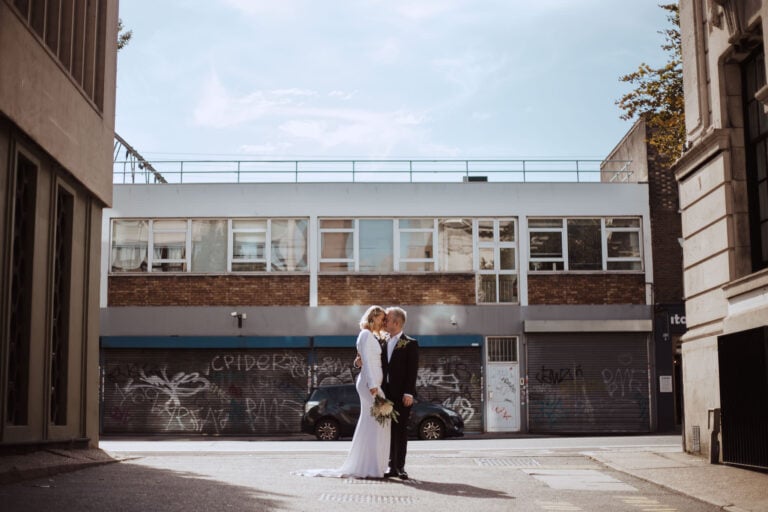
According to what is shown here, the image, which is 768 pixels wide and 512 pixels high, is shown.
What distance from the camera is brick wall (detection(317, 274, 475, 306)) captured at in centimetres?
3095

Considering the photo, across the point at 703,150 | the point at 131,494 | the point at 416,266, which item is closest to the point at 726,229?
the point at 703,150

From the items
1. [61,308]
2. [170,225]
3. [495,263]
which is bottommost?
[61,308]

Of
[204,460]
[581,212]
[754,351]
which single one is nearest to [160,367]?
[581,212]

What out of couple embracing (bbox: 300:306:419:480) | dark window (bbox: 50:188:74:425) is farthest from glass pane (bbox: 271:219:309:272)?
couple embracing (bbox: 300:306:419:480)

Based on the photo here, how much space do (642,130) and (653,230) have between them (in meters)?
3.09

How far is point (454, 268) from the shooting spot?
31.3 meters

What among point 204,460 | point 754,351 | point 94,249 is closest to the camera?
point 754,351

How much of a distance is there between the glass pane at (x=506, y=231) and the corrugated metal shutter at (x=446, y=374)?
3404 mm

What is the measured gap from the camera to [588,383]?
101ft

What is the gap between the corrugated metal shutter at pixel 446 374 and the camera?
1201 inches

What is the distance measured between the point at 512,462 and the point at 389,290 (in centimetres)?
1763

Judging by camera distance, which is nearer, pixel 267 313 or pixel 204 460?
pixel 204 460

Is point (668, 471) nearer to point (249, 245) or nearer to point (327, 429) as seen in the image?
point (327, 429)

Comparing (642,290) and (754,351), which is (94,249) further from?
(642,290)
